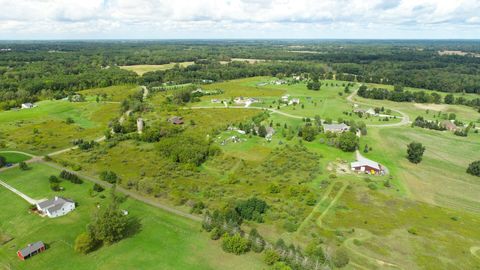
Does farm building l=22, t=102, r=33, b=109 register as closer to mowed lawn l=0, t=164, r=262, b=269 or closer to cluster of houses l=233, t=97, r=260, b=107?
mowed lawn l=0, t=164, r=262, b=269

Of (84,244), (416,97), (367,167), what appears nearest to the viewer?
(84,244)

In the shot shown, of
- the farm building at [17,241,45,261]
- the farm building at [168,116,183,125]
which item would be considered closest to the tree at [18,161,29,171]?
the farm building at [17,241,45,261]

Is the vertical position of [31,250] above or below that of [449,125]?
below

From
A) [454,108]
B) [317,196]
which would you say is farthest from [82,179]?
[454,108]

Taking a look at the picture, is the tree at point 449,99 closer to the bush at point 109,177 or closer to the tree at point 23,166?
the bush at point 109,177

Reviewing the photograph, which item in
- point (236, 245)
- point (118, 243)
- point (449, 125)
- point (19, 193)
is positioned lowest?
point (118, 243)

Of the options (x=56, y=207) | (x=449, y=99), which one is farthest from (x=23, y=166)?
(x=449, y=99)

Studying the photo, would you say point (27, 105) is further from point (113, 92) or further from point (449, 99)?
point (449, 99)

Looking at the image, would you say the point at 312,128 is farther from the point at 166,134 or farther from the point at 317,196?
the point at 166,134
